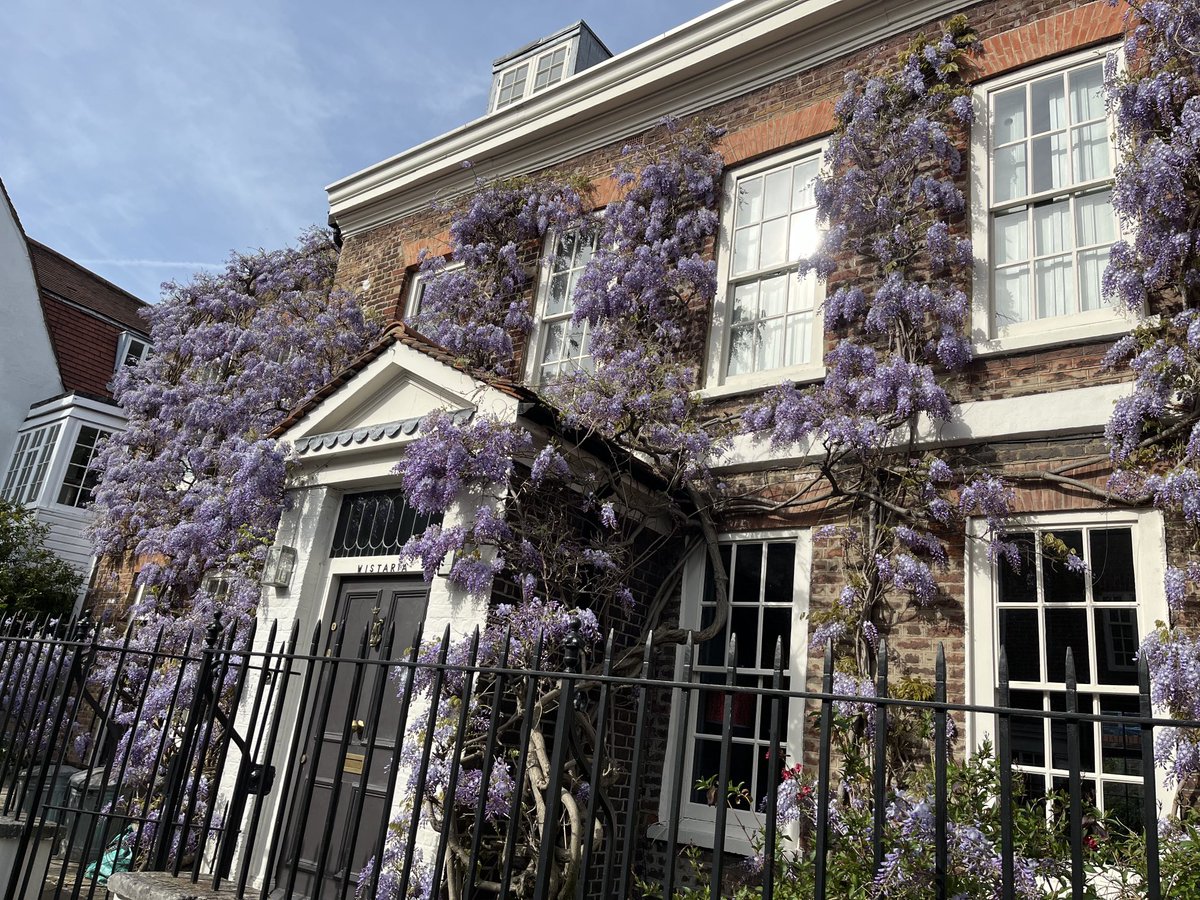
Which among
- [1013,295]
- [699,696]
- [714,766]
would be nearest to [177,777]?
[714,766]

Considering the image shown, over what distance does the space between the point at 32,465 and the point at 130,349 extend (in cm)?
425

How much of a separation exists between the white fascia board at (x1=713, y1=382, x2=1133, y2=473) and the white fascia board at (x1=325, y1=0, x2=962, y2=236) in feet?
13.1

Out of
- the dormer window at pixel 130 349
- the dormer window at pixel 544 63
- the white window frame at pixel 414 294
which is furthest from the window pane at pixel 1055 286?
the dormer window at pixel 130 349

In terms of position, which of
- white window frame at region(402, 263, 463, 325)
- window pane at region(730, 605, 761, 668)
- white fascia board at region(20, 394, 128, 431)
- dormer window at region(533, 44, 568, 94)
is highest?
dormer window at region(533, 44, 568, 94)

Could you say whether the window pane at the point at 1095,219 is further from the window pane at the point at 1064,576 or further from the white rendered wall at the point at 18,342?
the white rendered wall at the point at 18,342

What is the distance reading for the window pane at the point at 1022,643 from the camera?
20.1 feet

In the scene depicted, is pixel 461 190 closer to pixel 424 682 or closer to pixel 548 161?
pixel 548 161

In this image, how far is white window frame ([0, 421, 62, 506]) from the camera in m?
17.6

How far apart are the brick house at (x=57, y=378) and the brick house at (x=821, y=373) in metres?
11.4

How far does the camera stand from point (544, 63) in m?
13.5

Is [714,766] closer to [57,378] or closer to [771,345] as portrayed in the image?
[771,345]

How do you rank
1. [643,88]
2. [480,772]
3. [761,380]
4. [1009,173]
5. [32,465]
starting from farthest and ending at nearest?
1. [32,465]
2. [643,88]
3. [761,380]
4. [1009,173]
5. [480,772]

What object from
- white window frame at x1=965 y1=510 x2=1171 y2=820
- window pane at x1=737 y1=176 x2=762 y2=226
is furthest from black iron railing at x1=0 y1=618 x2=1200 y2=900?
window pane at x1=737 y1=176 x2=762 y2=226

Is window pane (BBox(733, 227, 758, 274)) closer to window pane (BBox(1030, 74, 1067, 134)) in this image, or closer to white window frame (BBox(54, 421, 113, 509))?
window pane (BBox(1030, 74, 1067, 134))
